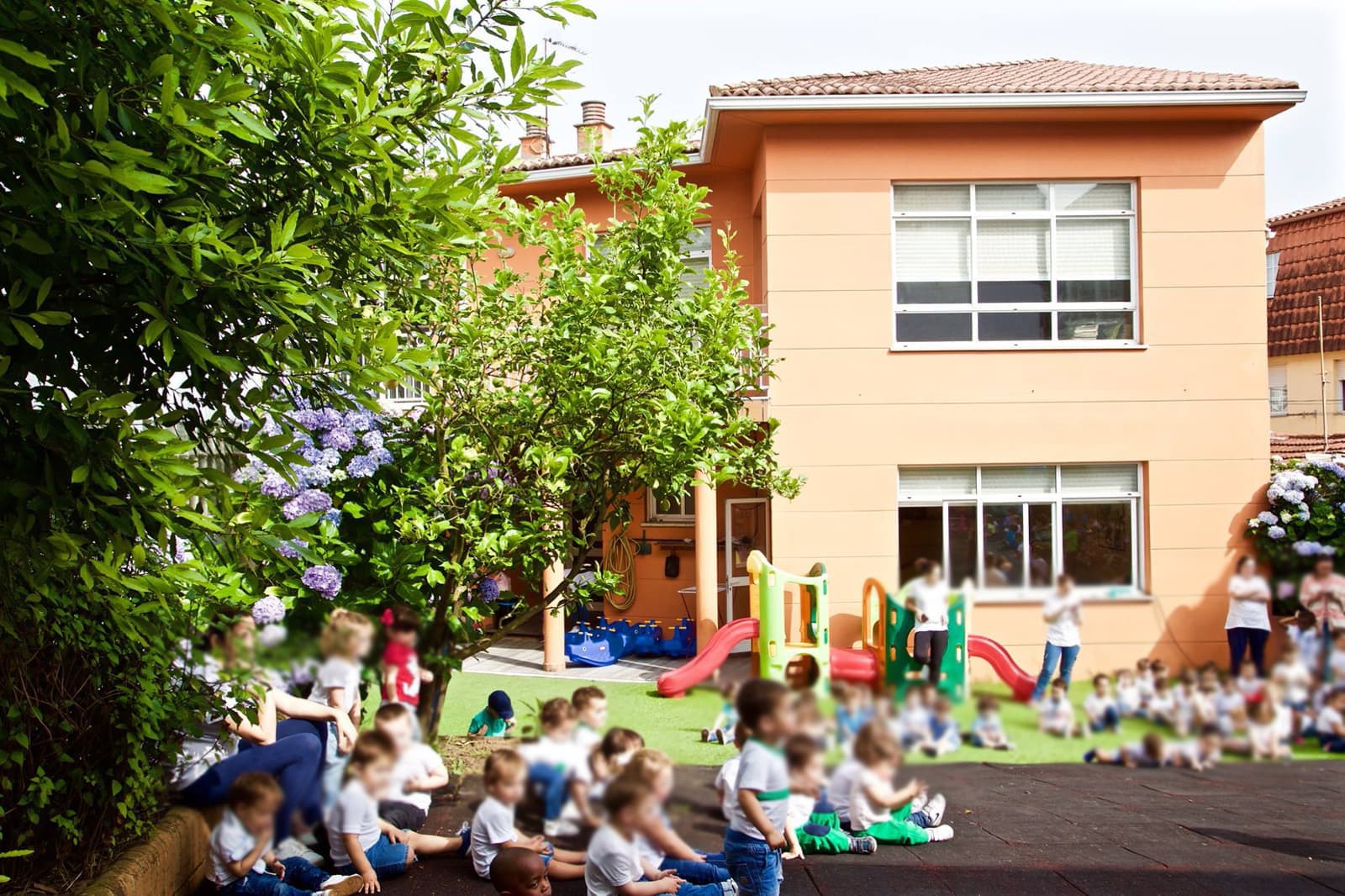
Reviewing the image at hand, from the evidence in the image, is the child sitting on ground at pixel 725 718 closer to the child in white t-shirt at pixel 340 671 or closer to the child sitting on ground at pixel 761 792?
the child sitting on ground at pixel 761 792

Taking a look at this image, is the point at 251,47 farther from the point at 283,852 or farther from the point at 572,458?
the point at 572,458

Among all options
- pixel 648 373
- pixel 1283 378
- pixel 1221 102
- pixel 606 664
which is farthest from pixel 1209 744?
pixel 1283 378

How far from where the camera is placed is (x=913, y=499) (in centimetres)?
1017

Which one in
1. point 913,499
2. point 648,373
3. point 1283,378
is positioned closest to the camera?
point 648,373

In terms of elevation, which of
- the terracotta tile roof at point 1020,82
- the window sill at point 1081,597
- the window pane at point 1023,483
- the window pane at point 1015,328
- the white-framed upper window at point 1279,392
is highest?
the terracotta tile roof at point 1020,82

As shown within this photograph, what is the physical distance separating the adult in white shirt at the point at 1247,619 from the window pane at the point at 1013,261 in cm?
913

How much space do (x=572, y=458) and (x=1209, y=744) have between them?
4.37 meters

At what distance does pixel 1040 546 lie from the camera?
3.00 m

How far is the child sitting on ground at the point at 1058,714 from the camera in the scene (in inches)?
99.4

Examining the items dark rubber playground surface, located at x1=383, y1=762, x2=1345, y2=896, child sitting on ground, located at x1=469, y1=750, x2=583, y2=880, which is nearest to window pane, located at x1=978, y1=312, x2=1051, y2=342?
dark rubber playground surface, located at x1=383, y1=762, x2=1345, y2=896

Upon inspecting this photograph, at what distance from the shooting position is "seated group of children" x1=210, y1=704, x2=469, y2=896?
8.20ft

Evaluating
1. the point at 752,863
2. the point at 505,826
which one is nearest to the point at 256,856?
the point at 505,826

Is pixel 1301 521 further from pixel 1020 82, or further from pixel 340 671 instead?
pixel 1020 82

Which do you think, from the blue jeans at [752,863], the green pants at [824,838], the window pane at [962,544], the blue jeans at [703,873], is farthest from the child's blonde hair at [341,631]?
the green pants at [824,838]
